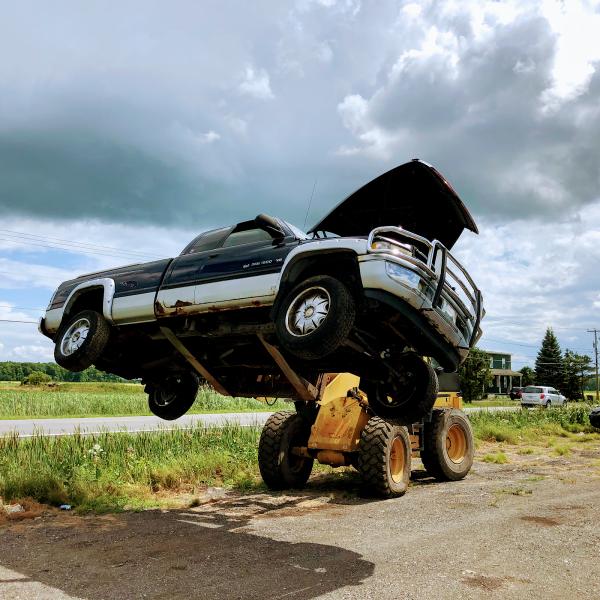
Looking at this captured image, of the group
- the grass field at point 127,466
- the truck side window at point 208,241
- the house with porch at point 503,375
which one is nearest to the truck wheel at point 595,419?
the grass field at point 127,466

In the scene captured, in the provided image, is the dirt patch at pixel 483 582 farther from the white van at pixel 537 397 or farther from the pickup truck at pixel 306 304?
the white van at pixel 537 397

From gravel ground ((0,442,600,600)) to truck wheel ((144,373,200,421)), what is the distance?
1.49 meters

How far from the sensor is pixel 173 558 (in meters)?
6.37

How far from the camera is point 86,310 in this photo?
7.09 meters

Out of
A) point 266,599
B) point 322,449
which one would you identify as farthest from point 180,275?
point 322,449

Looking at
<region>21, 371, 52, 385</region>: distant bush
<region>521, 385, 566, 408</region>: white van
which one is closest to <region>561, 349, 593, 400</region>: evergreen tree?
<region>521, 385, 566, 408</region>: white van

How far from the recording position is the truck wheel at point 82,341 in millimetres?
6730

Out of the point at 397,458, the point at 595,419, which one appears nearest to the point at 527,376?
the point at 595,419

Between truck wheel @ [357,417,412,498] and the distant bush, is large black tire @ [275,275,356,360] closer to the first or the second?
truck wheel @ [357,417,412,498]

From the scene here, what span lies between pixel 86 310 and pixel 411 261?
4011 mm

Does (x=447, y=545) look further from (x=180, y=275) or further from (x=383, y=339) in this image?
(x=180, y=275)

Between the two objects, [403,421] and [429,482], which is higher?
[403,421]

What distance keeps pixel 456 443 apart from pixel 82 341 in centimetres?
844

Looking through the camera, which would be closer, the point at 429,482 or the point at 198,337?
the point at 198,337
